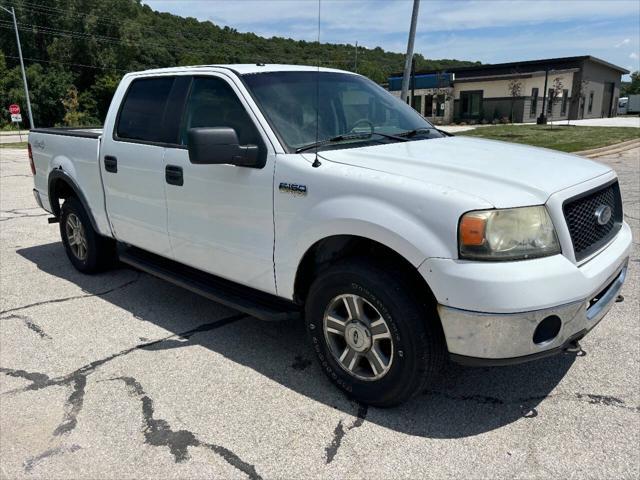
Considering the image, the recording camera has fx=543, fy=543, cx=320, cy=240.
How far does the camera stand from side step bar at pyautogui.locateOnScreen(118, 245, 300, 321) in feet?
11.4

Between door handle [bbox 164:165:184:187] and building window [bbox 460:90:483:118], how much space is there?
41.6 meters

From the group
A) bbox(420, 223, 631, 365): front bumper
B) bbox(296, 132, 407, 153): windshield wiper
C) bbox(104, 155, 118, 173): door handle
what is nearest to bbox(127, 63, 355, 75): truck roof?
bbox(296, 132, 407, 153): windshield wiper

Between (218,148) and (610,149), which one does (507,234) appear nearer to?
(218,148)

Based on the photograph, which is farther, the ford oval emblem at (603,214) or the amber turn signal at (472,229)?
the ford oval emblem at (603,214)

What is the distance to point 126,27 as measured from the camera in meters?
62.9

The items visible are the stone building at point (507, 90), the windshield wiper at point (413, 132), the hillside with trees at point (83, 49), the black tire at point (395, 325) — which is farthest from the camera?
the hillside with trees at point (83, 49)

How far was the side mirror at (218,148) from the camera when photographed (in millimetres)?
3143

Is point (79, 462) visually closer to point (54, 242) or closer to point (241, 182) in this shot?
point (241, 182)

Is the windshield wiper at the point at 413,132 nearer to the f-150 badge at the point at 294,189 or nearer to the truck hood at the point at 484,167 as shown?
the truck hood at the point at 484,167

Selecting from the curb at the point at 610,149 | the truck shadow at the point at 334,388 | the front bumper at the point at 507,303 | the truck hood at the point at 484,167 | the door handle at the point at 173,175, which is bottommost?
the curb at the point at 610,149

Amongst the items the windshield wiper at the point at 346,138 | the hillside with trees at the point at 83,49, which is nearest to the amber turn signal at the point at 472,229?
the windshield wiper at the point at 346,138

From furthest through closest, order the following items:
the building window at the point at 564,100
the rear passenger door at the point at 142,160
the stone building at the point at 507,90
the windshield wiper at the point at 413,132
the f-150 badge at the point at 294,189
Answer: the building window at the point at 564,100 → the stone building at the point at 507,90 → the rear passenger door at the point at 142,160 → the windshield wiper at the point at 413,132 → the f-150 badge at the point at 294,189

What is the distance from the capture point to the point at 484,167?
2.94 meters

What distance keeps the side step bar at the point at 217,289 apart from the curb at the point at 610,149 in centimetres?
1411
